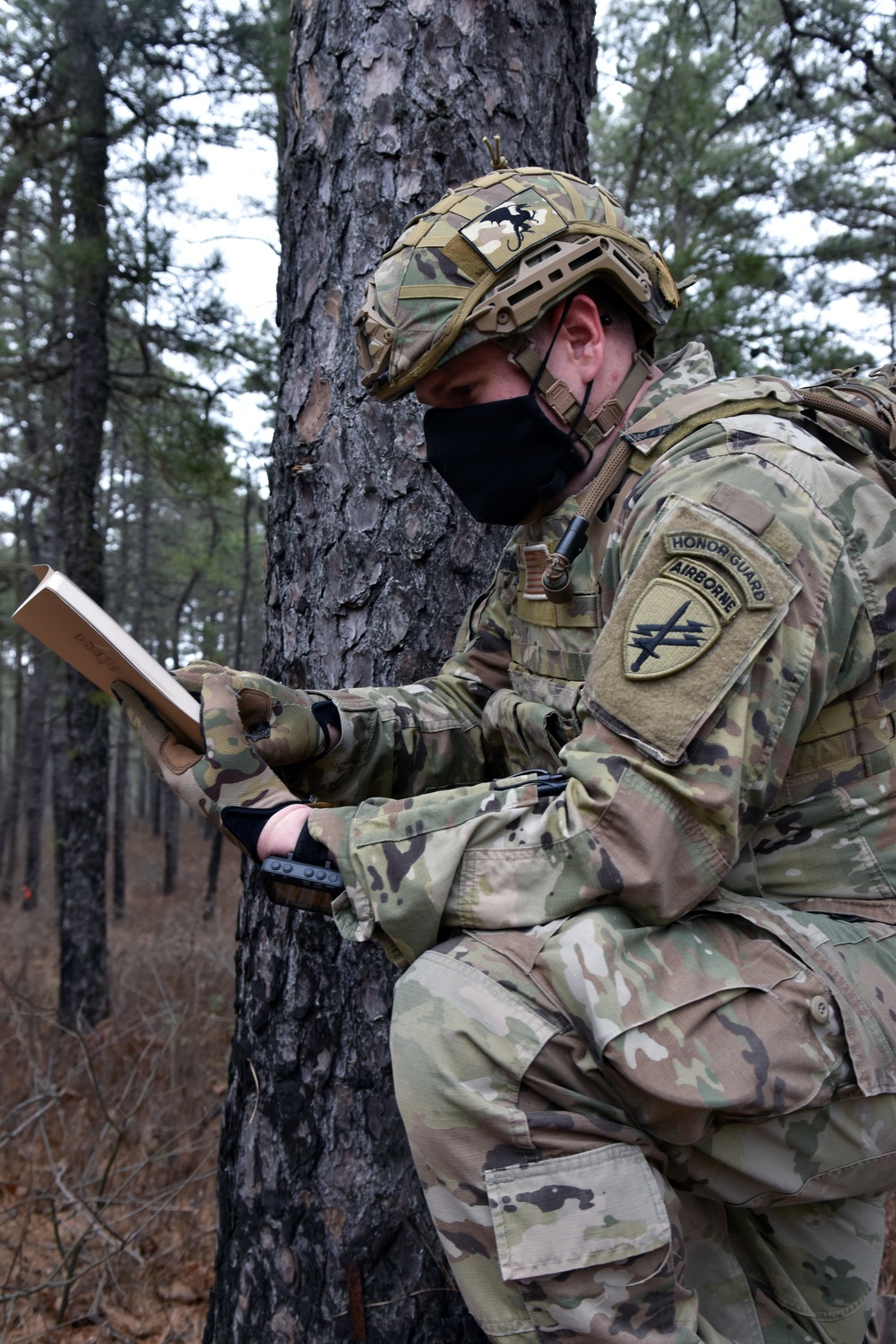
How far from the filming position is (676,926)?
1.68 m

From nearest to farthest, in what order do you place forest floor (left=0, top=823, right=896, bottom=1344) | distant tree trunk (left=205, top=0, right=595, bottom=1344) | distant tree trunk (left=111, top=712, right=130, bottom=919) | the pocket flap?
the pocket flap, distant tree trunk (left=205, top=0, right=595, bottom=1344), forest floor (left=0, top=823, right=896, bottom=1344), distant tree trunk (left=111, top=712, right=130, bottom=919)

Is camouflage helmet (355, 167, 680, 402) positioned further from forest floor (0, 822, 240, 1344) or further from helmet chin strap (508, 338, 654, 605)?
forest floor (0, 822, 240, 1344)

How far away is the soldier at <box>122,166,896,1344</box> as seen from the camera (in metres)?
1.55

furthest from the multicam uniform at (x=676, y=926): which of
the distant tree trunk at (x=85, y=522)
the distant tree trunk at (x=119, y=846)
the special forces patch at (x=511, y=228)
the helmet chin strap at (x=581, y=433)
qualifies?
the distant tree trunk at (x=119, y=846)

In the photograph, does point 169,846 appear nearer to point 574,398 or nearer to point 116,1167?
point 116,1167

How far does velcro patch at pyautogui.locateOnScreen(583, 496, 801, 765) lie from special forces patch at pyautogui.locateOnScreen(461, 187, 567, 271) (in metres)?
0.69

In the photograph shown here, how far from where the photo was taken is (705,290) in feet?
20.2

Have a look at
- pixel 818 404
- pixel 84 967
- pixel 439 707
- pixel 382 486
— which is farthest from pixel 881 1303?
pixel 84 967

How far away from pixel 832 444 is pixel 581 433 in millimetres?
483

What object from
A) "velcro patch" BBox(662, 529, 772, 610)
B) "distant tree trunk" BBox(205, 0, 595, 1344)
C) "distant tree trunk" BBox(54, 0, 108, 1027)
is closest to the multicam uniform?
"velcro patch" BBox(662, 529, 772, 610)

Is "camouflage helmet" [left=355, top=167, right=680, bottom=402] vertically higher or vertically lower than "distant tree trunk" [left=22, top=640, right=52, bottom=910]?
higher

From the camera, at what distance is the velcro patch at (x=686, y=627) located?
5.12 ft

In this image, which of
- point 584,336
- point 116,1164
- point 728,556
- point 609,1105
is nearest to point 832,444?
point 728,556

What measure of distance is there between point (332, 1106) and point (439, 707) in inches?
38.6
